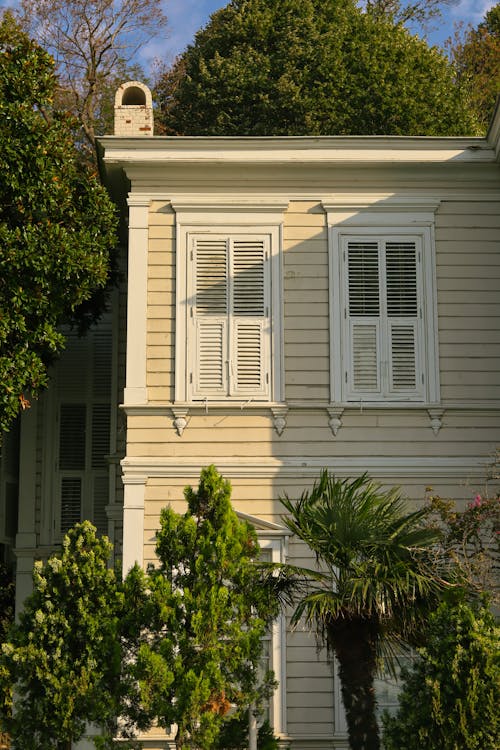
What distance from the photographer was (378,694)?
1462cm

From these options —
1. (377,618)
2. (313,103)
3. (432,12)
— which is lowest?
(377,618)

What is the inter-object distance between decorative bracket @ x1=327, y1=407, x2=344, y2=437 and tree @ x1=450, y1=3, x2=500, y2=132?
18325 mm

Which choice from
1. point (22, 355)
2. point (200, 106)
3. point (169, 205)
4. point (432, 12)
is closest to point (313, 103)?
point (200, 106)

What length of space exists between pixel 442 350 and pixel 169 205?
409 cm

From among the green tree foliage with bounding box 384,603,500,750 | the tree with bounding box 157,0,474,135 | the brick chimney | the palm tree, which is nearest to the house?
the brick chimney

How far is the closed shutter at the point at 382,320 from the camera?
50.7 ft

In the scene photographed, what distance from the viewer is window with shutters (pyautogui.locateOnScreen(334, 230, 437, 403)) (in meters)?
15.4

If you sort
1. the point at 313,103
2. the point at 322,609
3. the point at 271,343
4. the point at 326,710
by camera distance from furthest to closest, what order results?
the point at 313,103 < the point at 271,343 < the point at 326,710 < the point at 322,609

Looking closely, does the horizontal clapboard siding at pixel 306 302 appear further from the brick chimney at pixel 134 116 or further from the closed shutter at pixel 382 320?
the brick chimney at pixel 134 116

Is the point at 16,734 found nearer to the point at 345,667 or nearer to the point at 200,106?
the point at 345,667

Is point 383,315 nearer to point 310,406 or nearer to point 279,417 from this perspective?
point 310,406

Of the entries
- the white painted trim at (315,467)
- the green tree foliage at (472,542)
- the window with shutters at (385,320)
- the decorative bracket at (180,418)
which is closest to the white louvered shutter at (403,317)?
the window with shutters at (385,320)

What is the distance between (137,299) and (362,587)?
6028mm

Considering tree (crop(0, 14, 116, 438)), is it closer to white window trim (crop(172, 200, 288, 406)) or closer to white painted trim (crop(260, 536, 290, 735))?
white window trim (crop(172, 200, 288, 406))
